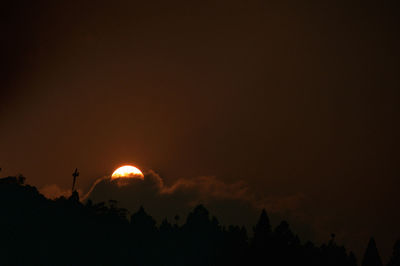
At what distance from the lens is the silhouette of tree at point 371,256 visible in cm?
15662

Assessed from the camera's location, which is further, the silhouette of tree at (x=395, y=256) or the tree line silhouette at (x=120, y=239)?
the silhouette of tree at (x=395, y=256)

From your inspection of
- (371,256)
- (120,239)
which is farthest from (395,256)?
(120,239)

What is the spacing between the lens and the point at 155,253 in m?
133

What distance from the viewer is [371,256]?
6216 inches

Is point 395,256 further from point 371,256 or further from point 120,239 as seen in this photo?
point 120,239

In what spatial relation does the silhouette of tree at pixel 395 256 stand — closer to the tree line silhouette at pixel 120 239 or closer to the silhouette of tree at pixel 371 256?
the silhouette of tree at pixel 371 256

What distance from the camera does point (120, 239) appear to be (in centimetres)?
13475

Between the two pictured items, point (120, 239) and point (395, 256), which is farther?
point (395, 256)

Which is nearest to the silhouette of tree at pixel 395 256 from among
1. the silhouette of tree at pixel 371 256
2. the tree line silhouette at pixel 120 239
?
the silhouette of tree at pixel 371 256

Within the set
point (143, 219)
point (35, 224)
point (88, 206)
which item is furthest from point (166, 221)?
point (35, 224)

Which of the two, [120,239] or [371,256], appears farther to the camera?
[371,256]

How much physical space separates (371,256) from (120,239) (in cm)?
5609

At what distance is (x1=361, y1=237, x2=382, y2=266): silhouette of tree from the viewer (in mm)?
156625

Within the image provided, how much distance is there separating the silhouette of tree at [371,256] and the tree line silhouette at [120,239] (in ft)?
32.7
